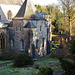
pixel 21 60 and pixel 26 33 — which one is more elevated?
pixel 26 33

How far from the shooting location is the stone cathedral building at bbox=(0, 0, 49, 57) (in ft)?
77.5

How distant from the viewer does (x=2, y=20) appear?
94.2ft

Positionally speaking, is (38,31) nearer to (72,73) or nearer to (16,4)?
(16,4)

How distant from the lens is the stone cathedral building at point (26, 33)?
930 inches

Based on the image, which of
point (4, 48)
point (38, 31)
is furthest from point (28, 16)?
point (4, 48)

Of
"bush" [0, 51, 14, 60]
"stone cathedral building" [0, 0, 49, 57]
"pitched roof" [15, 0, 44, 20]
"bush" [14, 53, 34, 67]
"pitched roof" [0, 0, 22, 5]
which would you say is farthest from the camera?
"pitched roof" [0, 0, 22, 5]

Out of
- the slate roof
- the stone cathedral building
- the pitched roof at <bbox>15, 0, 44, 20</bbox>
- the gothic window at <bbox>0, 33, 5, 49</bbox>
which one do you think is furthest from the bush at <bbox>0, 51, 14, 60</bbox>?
the pitched roof at <bbox>15, 0, 44, 20</bbox>

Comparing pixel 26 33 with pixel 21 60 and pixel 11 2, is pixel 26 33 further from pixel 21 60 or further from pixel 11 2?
pixel 21 60

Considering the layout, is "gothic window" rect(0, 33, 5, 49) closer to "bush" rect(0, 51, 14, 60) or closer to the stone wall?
the stone wall

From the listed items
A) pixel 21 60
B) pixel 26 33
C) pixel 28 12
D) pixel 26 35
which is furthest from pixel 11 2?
pixel 21 60

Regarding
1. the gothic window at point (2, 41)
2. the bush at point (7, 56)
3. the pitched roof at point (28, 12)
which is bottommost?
the bush at point (7, 56)

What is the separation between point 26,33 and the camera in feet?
78.2

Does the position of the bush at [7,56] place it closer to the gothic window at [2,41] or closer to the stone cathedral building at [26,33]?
the stone cathedral building at [26,33]

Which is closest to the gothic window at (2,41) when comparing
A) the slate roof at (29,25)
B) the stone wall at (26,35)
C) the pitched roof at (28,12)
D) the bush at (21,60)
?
the stone wall at (26,35)
